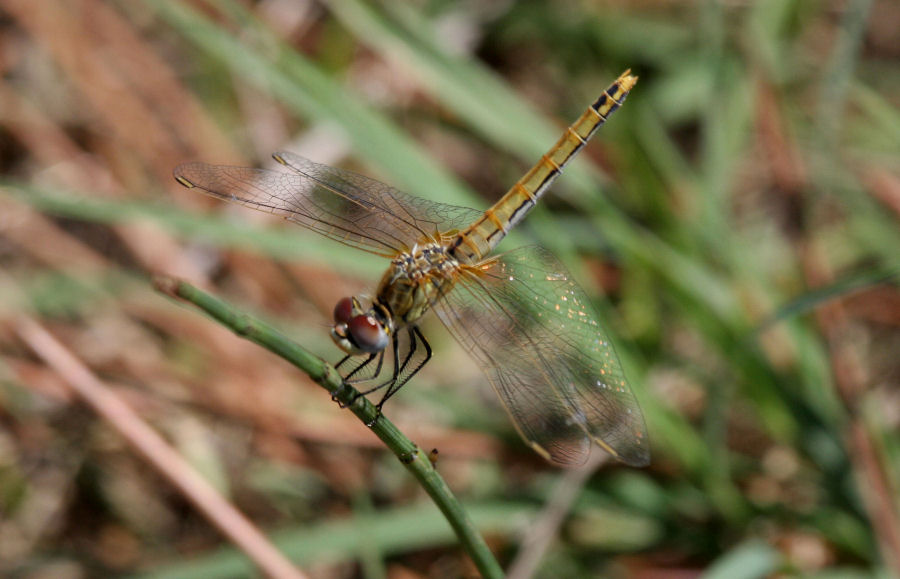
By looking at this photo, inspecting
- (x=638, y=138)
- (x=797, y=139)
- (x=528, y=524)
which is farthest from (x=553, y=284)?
(x=797, y=139)

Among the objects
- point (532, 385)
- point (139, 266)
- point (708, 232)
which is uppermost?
point (139, 266)

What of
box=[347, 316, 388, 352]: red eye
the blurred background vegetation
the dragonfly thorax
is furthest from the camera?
the blurred background vegetation

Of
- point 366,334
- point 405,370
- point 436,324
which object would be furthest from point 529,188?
point 436,324

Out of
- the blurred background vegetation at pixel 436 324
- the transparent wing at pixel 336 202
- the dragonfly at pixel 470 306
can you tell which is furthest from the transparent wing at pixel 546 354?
the blurred background vegetation at pixel 436 324

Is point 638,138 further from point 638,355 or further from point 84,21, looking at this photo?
point 84,21

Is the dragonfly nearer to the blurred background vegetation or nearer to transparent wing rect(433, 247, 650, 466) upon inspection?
transparent wing rect(433, 247, 650, 466)

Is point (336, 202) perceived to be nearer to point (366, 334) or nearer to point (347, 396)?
point (366, 334)

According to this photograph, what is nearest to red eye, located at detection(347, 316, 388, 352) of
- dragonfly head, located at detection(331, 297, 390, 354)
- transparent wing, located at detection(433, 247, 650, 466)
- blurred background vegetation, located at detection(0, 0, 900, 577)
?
dragonfly head, located at detection(331, 297, 390, 354)
